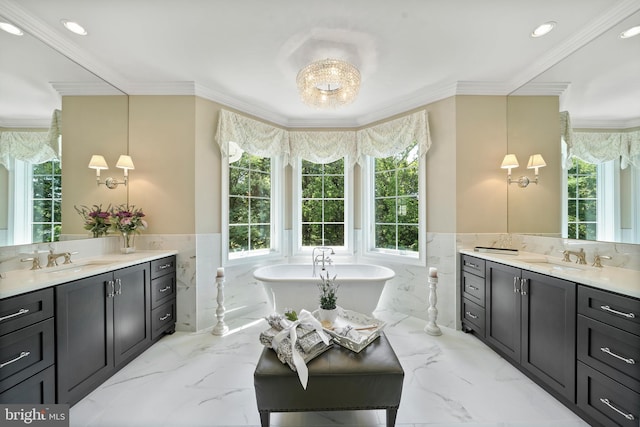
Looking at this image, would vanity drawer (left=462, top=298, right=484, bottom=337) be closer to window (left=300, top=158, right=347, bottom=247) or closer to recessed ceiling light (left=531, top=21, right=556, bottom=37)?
window (left=300, top=158, right=347, bottom=247)

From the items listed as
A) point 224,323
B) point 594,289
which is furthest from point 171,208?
point 594,289

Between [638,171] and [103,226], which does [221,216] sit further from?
[638,171]

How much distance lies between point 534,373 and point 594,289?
822mm

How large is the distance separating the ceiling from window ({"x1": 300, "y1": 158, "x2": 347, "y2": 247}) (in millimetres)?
1391

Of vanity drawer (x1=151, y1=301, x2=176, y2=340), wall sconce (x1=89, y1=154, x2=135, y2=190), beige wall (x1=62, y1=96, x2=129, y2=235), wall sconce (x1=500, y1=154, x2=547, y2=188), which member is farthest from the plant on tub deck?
wall sconce (x1=500, y1=154, x2=547, y2=188)

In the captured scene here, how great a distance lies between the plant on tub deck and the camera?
99.7 inches

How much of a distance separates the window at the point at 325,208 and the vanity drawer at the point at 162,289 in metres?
1.75

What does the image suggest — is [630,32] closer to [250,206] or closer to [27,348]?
[250,206]

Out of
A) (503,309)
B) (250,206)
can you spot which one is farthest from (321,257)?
(503,309)

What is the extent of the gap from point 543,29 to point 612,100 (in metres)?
0.71

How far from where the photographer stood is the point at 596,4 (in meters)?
1.72

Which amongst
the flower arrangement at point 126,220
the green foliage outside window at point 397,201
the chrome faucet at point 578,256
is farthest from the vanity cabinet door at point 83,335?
the chrome faucet at point 578,256

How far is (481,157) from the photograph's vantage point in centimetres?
282

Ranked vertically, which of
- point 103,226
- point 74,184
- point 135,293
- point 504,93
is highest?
point 504,93
